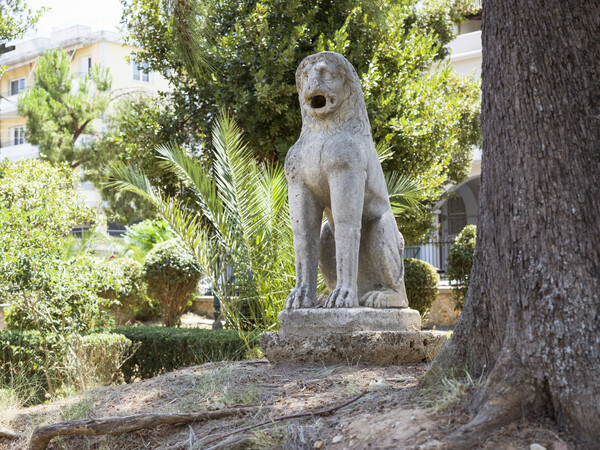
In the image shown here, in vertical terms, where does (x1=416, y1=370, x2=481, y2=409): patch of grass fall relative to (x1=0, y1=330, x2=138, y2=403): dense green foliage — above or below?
above

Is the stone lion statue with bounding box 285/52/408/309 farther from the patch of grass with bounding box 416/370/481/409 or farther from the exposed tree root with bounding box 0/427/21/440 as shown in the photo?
the exposed tree root with bounding box 0/427/21/440

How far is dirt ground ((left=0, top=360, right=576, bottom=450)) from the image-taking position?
265 centimetres

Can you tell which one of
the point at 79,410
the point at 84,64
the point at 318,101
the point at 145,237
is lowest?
the point at 79,410

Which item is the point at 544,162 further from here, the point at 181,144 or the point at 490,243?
the point at 181,144

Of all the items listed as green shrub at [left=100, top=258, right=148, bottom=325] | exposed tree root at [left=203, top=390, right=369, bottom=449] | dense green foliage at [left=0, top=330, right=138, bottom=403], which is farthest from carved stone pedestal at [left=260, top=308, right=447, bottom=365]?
green shrub at [left=100, top=258, right=148, bottom=325]

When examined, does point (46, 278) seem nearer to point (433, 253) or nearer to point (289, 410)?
point (289, 410)

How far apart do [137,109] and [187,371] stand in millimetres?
7473

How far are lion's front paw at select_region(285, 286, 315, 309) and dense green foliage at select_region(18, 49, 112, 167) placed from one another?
16.9 meters

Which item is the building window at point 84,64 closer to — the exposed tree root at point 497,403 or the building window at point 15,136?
the building window at point 15,136

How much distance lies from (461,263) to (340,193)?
26.6 feet

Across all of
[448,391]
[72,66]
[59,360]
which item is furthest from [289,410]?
[72,66]

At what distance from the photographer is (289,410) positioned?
3.40 meters

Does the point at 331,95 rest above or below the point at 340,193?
above

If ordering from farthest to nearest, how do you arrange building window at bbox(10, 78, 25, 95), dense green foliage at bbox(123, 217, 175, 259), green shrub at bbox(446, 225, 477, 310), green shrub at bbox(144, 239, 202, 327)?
building window at bbox(10, 78, 25, 95) < dense green foliage at bbox(123, 217, 175, 259) < green shrub at bbox(144, 239, 202, 327) < green shrub at bbox(446, 225, 477, 310)
